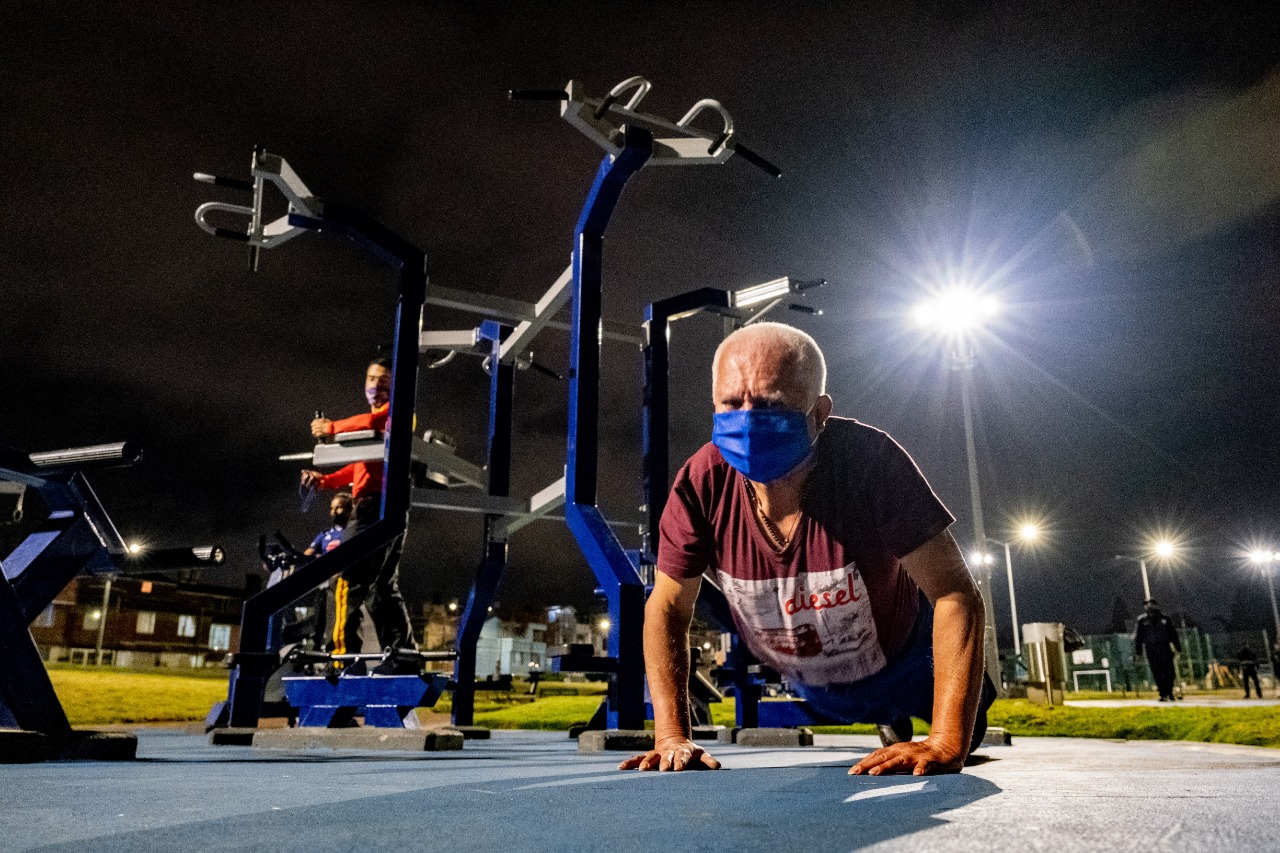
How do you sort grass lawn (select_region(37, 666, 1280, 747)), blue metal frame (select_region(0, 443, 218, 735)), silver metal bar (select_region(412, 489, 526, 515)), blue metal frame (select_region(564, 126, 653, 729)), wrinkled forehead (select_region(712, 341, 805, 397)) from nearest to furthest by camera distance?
wrinkled forehead (select_region(712, 341, 805, 397))
blue metal frame (select_region(0, 443, 218, 735))
blue metal frame (select_region(564, 126, 653, 729))
silver metal bar (select_region(412, 489, 526, 515))
grass lawn (select_region(37, 666, 1280, 747))

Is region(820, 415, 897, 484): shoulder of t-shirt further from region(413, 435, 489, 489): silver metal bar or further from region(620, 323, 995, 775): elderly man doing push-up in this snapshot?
region(413, 435, 489, 489): silver metal bar

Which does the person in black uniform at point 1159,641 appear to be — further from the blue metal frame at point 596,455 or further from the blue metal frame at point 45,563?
the blue metal frame at point 45,563

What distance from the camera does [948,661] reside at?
2100 millimetres

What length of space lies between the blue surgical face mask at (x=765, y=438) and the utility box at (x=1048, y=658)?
10.2 meters

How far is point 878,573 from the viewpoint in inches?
91.1

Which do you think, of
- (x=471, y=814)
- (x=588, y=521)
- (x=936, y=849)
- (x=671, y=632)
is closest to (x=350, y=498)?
(x=588, y=521)

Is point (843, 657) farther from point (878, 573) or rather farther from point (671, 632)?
point (671, 632)

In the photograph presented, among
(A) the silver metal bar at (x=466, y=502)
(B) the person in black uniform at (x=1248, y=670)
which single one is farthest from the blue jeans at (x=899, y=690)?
(B) the person in black uniform at (x=1248, y=670)

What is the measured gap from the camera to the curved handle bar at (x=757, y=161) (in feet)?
17.9

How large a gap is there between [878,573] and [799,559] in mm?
216

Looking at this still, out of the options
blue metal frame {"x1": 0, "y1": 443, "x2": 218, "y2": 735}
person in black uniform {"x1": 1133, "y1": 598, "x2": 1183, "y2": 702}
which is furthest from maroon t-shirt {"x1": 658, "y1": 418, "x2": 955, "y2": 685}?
person in black uniform {"x1": 1133, "y1": 598, "x2": 1183, "y2": 702}

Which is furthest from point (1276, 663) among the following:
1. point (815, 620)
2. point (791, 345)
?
point (791, 345)

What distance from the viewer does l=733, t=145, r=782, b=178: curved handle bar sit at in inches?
214

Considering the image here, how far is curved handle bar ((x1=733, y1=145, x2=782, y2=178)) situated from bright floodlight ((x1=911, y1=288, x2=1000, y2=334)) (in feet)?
16.9
